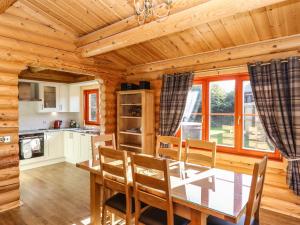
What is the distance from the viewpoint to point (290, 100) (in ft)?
9.05

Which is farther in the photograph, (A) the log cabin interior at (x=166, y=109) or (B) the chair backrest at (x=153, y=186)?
(A) the log cabin interior at (x=166, y=109)

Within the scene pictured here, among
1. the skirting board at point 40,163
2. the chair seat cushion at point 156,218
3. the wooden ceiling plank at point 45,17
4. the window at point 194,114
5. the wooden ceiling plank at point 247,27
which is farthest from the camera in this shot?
the skirting board at point 40,163

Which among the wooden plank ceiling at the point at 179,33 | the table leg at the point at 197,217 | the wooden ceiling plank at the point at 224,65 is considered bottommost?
the table leg at the point at 197,217

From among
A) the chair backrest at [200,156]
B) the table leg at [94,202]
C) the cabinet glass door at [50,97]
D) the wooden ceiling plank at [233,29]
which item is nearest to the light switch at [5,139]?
the table leg at [94,202]

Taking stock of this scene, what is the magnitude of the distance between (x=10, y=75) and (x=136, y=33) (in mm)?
1957

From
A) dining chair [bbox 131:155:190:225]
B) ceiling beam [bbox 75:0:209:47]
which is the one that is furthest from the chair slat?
ceiling beam [bbox 75:0:209:47]

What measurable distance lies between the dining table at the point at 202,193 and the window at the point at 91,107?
11.7 ft

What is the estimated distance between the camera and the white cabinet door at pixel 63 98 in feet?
18.6

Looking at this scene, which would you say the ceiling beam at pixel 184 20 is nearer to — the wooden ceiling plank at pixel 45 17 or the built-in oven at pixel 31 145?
the wooden ceiling plank at pixel 45 17

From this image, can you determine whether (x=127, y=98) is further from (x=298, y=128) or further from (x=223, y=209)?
(x=223, y=209)

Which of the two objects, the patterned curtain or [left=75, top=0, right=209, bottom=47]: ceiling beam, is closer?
[left=75, top=0, right=209, bottom=47]: ceiling beam

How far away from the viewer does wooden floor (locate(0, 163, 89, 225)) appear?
8.95ft

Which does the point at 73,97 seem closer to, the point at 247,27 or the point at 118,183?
the point at 118,183

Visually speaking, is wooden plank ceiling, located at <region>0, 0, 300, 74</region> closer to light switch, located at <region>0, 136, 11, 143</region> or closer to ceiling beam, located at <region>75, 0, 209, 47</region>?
ceiling beam, located at <region>75, 0, 209, 47</region>
